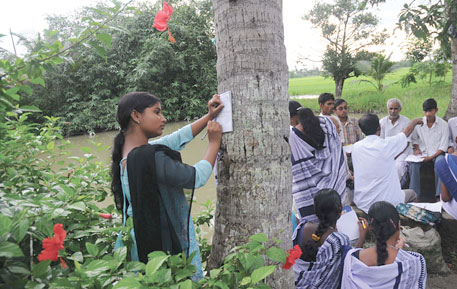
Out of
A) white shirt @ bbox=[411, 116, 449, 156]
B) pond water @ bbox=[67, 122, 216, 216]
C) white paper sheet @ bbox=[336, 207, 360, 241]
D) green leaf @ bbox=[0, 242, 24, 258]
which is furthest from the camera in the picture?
pond water @ bbox=[67, 122, 216, 216]

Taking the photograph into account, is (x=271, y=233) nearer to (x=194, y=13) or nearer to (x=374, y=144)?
(x=374, y=144)

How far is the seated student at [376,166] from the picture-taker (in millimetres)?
2783

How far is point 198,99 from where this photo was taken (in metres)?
15.7

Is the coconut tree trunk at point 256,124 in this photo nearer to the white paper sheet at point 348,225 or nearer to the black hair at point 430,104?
the white paper sheet at point 348,225

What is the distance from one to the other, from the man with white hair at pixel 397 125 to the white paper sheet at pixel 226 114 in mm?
3467

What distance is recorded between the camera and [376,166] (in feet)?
9.18

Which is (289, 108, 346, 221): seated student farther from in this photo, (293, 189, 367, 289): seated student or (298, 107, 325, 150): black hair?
(293, 189, 367, 289): seated student

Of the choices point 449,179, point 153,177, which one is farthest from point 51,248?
point 449,179

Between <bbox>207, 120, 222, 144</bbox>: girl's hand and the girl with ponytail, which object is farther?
<bbox>207, 120, 222, 144</bbox>: girl's hand

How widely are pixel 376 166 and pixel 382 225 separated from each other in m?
1.08

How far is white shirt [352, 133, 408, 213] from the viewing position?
2781 millimetres

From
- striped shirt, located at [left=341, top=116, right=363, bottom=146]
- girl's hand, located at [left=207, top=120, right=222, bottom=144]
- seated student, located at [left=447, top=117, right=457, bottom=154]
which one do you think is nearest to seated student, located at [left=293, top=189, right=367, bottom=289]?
girl's hand, located at [left=207, top=120, right=222, bottom=144]

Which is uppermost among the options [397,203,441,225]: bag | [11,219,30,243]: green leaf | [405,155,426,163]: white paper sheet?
[11,219,30,243]: green leaf

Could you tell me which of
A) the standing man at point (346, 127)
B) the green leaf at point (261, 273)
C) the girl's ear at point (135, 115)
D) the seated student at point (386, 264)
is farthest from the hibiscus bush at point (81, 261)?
the standing man at point (346, 127)
